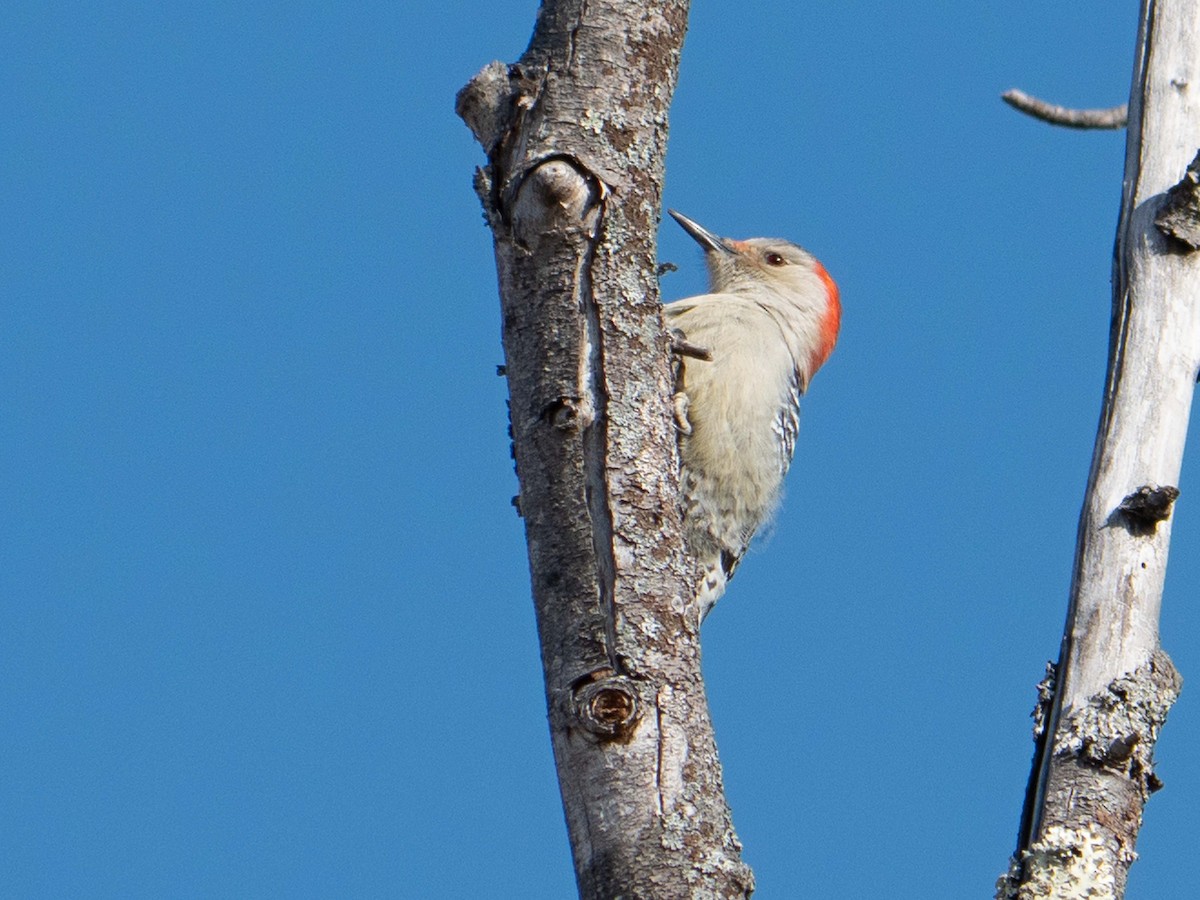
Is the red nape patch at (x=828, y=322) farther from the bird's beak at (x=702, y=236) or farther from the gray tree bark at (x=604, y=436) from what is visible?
the gray tree bark at (x=604, y=436)

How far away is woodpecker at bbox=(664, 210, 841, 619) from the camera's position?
6109 mm

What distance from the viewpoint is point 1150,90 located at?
152 inches

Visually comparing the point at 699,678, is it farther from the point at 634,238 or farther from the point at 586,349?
the point at 634,238

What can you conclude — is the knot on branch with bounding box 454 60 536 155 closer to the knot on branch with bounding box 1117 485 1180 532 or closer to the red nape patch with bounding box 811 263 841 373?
the knot on branch with bounding box 1117 485 1180 532

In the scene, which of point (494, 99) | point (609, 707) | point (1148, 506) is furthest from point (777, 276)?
point (609, 707)

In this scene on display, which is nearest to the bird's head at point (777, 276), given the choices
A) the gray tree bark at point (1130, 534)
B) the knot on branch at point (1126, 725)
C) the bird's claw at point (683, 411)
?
the bird's claw at point (683, 411)

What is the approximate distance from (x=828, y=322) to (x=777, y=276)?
0.38 meters

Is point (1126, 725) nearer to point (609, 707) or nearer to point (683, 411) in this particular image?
point (609, 707)

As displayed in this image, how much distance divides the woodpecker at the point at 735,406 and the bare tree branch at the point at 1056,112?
1.39 meters

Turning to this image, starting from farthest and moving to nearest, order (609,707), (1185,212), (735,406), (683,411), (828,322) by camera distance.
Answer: (828,322) < (735,406) < (683,411) < (1185,212) < (609,707)

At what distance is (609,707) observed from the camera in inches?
106

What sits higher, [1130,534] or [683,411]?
[683,411]

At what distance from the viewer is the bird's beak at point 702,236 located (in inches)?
312

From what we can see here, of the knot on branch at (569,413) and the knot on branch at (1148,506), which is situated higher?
the knot on branch at (569,413)
